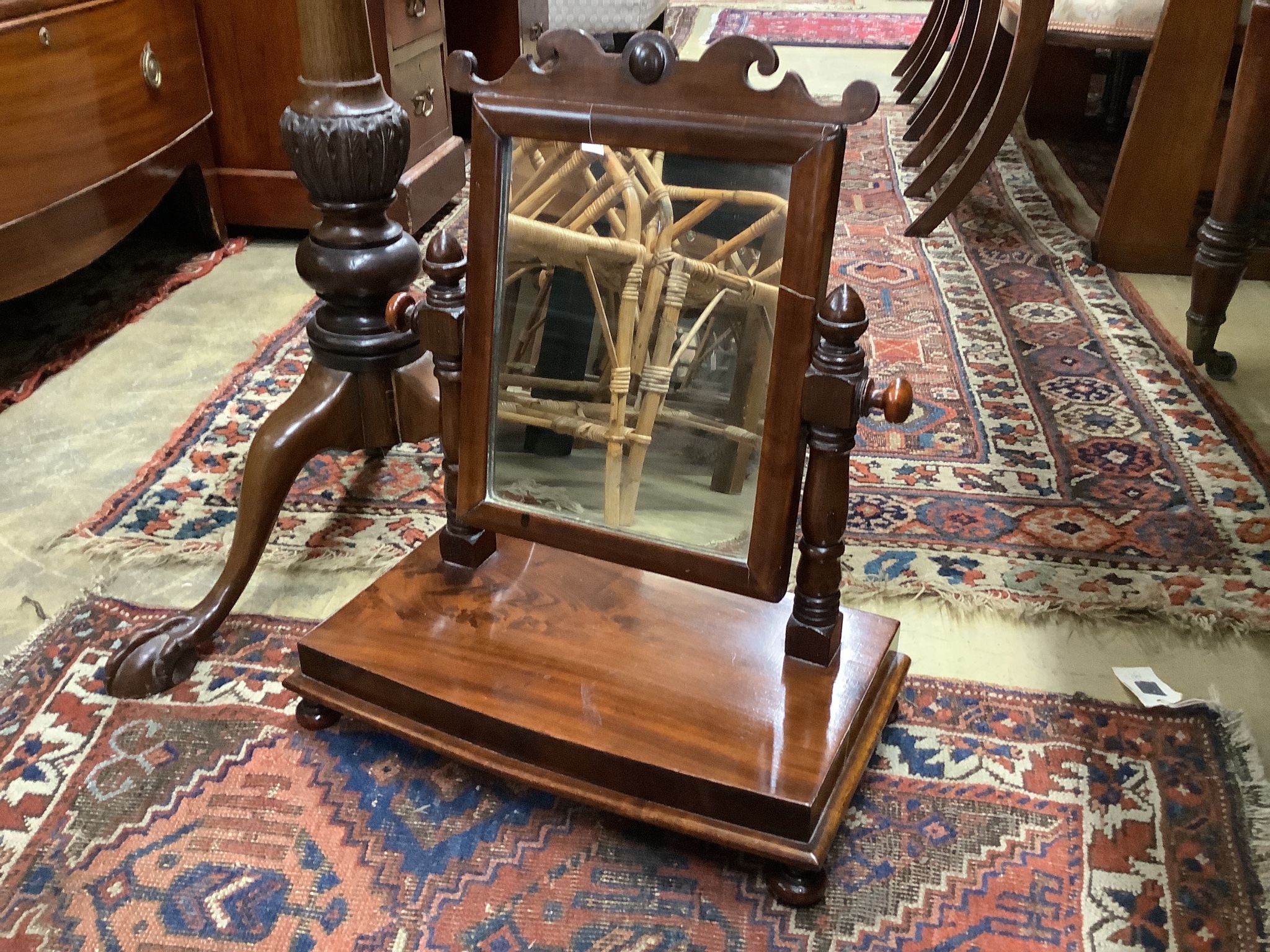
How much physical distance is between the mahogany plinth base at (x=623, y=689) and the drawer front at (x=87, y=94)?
3.50 feet

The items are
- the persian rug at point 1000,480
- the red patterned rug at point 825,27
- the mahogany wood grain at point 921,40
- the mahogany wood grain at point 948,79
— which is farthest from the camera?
the red patterned rug at point 825,27

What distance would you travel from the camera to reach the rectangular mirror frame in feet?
2.47

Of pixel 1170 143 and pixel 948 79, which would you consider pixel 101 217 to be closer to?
pixel 1170 143

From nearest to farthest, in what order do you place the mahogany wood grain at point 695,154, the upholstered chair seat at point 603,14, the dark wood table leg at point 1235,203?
1. the mahogany wood grain at point 695,154
2. the dark wood table leg at point 1235,203
3. the upholstered chair seat at point 603,14

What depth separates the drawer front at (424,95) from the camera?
7.04 ft

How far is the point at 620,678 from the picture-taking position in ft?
2.95

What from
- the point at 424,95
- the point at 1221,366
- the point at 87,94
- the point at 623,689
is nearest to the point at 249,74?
the point at 424,95

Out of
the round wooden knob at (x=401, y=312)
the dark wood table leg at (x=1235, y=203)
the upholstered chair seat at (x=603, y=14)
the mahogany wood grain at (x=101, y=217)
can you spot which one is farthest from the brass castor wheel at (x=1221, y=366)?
the upholstered chair seat at (x=603, y=14)

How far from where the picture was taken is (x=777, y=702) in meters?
0.87

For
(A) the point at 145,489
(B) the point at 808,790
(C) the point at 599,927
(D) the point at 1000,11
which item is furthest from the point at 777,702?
(D) the point at 1000,11

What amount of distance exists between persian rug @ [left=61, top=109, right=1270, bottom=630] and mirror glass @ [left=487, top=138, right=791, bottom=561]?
40 centimetres

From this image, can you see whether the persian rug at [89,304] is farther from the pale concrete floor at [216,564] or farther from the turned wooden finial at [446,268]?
the turned wooden finial at [446,268]

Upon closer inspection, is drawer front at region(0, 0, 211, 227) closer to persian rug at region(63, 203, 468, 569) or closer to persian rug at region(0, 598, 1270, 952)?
persian rug at region(63, 203, 468, 569)

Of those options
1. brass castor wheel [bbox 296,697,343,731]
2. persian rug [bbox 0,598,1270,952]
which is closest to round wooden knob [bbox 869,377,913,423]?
persian rug [bbox 0,598,1270,952]
